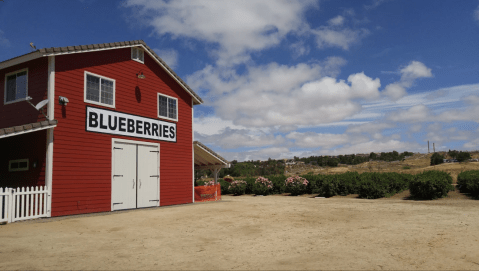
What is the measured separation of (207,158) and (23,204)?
1105 centimetres

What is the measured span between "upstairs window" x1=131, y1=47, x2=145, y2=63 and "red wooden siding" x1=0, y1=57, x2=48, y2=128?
165 inches

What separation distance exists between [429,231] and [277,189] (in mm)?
18581

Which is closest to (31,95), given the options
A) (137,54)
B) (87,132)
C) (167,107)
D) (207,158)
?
(87,132)

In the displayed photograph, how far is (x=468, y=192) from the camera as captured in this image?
19531 millimetres

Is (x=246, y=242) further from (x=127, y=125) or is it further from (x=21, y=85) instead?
(x=21, y=85)

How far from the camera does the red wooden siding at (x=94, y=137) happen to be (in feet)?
42.3

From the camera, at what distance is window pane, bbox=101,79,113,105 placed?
48.2ft

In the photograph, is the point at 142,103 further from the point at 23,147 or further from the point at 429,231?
the point at 429,231

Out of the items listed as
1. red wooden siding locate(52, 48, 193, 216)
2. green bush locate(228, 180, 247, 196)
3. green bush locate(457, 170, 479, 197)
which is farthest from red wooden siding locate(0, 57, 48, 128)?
green bush locate(457, 170, 479, 197)

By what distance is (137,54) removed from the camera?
653 inches

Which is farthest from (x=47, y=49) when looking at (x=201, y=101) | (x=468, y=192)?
(x=468, y=192)

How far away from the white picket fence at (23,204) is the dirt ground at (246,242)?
61 centimetres

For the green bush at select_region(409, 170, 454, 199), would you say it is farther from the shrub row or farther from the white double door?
the white double door

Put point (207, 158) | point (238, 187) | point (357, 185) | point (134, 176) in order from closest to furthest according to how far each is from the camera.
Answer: point (134, 176) < point (207, 158) < point (357, 185) < point (238, 187)
